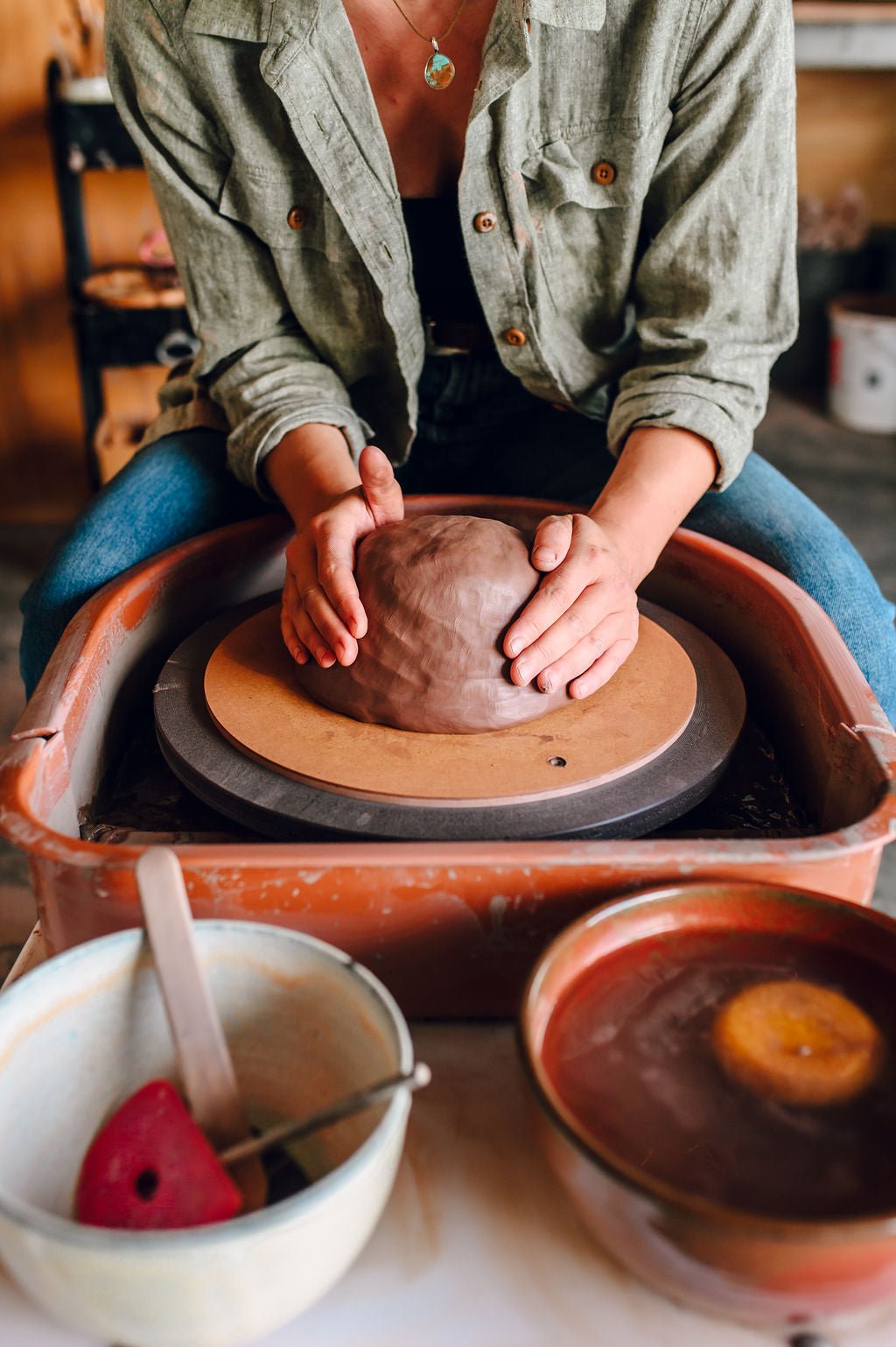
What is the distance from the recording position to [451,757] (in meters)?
0.81

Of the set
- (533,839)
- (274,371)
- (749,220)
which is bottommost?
(533,839)

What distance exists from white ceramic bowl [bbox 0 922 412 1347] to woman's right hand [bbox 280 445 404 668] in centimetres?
31

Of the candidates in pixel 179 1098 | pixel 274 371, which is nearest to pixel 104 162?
pixel 274 371

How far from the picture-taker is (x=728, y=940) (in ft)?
2.11

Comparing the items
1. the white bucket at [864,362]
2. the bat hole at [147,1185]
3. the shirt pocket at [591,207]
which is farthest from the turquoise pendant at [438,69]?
the white bucket at [864,362]

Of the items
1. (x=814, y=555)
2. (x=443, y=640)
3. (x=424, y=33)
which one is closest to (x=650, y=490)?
(x=814, y=555)

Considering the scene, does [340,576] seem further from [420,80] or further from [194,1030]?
[420,80]

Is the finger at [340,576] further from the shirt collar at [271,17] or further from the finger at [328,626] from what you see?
the shirt collar at [271,17]

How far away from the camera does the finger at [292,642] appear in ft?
2.96

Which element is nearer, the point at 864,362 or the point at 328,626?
the point at 328,626

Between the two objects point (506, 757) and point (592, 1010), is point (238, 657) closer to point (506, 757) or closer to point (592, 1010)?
point (506, 757)

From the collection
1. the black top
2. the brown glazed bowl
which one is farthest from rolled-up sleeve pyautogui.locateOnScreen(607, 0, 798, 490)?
the brown glazed bowl

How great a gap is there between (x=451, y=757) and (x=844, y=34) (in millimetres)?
3117

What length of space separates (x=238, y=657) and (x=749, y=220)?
0.67 meters
